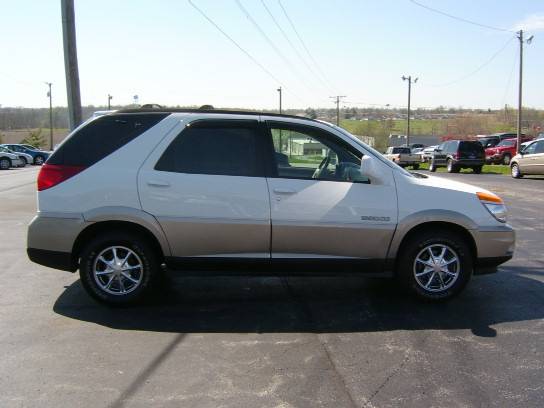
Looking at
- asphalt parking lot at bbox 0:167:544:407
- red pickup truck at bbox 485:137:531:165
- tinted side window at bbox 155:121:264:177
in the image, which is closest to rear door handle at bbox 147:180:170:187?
tinted side window at bbox 155:121:264:177

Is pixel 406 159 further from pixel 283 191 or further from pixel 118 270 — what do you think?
pixel 118 270

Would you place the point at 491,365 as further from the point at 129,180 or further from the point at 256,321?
the point at 129,180

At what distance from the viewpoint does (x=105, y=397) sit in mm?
3537

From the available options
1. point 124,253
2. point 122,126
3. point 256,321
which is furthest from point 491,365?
point 122,126

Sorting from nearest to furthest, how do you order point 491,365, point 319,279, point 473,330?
1. point 491,365
2. point 473,330
3. point 319,279

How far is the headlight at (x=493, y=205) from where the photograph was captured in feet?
18.0

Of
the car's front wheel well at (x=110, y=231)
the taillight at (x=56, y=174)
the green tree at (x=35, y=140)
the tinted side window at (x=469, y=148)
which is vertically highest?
the green tree at (x=35, y=140)

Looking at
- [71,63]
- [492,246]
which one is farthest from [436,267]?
[71,63]

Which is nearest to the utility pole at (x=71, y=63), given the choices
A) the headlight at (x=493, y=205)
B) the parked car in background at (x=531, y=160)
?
the headlight at (x=493, y=205)

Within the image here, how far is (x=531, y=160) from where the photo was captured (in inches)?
864

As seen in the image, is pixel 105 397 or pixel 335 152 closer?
pixel 105 397

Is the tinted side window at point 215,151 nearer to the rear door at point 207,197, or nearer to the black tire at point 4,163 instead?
the rear door at point 207,197

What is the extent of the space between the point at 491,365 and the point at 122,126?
3901 mm

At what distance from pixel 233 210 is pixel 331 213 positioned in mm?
932
